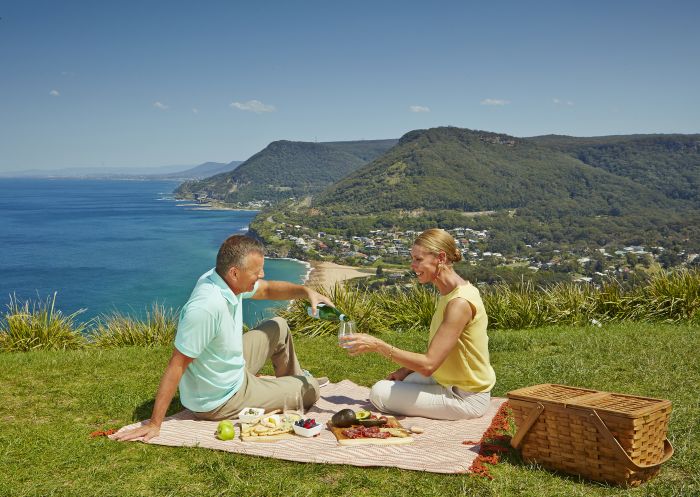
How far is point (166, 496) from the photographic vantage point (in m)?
3.37

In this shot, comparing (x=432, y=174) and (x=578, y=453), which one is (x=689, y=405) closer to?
(x=578, y=453)

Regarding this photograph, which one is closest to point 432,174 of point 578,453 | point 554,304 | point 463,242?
point 463,242

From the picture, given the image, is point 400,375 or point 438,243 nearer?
point 438,243

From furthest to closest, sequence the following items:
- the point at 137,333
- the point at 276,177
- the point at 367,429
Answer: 1. the point at 276,177
2. the point at 137,333
3. the point at 367,429

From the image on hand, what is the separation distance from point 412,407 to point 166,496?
201cm

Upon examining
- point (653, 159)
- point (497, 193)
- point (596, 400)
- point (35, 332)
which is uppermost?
point (653, 159)

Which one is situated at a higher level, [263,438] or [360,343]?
[360,343]

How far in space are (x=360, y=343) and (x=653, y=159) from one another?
406ft

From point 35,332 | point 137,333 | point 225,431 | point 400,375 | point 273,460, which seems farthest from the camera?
point 137,333

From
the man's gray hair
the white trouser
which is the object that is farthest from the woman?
the man's gray hair

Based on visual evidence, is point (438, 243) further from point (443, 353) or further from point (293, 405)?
point (293, 405)

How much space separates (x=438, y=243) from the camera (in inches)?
170

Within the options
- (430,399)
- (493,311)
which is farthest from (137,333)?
(430,399)

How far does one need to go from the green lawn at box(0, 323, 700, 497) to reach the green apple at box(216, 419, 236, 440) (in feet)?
0.68
